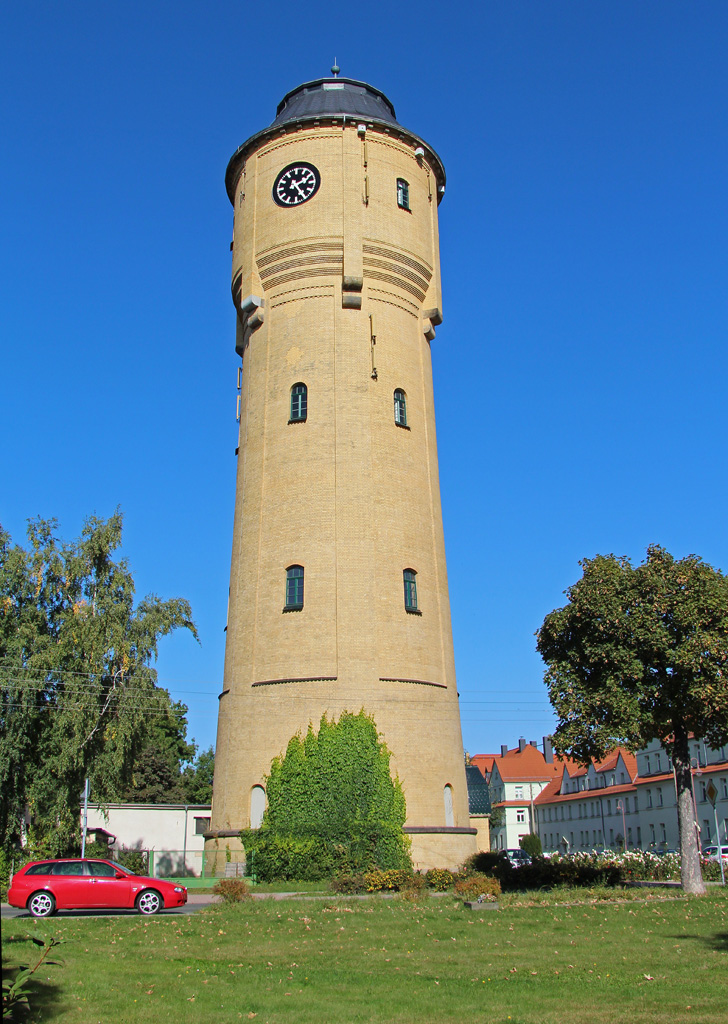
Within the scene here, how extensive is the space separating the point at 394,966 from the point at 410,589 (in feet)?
59.3

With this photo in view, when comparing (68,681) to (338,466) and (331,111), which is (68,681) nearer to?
(338,466)

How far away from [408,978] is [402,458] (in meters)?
21.0

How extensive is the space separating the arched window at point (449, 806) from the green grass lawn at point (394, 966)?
9538 mm

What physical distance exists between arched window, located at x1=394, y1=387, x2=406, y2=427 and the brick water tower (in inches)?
2.8

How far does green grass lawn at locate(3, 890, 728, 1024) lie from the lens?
9.28 metres

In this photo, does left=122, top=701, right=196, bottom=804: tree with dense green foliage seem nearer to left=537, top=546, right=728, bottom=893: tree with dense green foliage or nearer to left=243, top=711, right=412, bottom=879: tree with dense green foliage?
left=243, top=711, right=412, bottom=879: tree with dense green foliage

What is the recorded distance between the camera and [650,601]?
2252cm

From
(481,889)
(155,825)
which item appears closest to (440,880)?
(481,889)

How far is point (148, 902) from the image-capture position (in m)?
20.1

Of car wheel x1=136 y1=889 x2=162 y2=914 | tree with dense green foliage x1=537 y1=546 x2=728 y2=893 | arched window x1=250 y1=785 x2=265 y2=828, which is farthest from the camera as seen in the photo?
arched window x1=250 y1=785 x2=265 y2=828

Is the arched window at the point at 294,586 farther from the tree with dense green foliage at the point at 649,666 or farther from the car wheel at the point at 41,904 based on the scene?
the car wheel at the point at 41,904

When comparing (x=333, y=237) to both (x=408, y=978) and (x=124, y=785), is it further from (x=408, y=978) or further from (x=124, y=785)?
(x=408, y=978)

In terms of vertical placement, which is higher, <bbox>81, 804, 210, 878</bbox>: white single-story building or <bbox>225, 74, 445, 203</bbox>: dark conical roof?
<bbox>225, 74, 445, 203</bbox>: dark conical roof

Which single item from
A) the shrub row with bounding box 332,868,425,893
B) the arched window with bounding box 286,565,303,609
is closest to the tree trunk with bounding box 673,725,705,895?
the shrub row with bounding box 332,868,425,893
